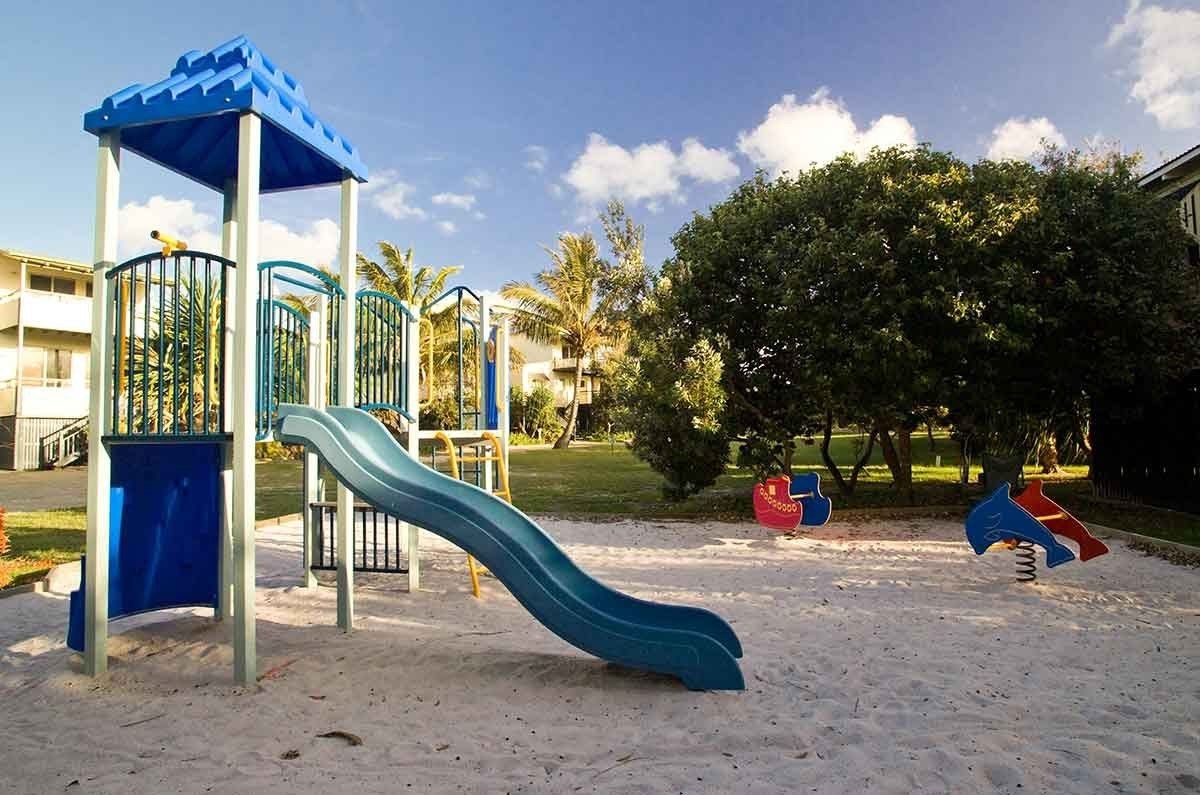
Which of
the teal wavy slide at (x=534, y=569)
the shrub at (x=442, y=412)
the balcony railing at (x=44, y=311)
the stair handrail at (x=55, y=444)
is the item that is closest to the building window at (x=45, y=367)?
the balcony railing at (x=44, y=311)

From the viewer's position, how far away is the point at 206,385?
15.0ft

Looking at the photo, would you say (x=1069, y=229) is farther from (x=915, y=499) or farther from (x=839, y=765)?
(x=839, y=765)

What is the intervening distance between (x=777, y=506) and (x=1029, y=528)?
3.36 m

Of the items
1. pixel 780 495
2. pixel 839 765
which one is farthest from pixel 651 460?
pixel 839 765

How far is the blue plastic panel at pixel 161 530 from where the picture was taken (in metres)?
4.71

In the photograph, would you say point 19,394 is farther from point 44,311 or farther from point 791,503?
point 791,503

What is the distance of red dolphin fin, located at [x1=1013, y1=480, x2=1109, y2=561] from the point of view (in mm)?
6621

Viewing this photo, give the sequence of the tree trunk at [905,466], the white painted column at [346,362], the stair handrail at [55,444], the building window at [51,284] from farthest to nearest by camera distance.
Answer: the building window at [51,284]
the stair handrail at [55,444]
the tree trunk at [905,466]
the white painted column at [346,362]

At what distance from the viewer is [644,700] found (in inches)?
152

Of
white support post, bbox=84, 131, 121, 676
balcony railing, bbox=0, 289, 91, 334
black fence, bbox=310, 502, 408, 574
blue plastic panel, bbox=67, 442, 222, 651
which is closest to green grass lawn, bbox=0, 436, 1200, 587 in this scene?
black fence, bbox=310, 502, 408, 574

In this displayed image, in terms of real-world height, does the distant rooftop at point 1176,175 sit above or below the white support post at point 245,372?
above

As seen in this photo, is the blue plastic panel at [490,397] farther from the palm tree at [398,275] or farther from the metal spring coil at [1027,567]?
the palm tree at [398,275]

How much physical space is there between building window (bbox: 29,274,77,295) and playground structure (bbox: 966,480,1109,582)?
29.6 meters

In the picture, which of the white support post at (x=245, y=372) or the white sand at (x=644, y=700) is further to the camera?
the white support post at (x=245, y=372)
